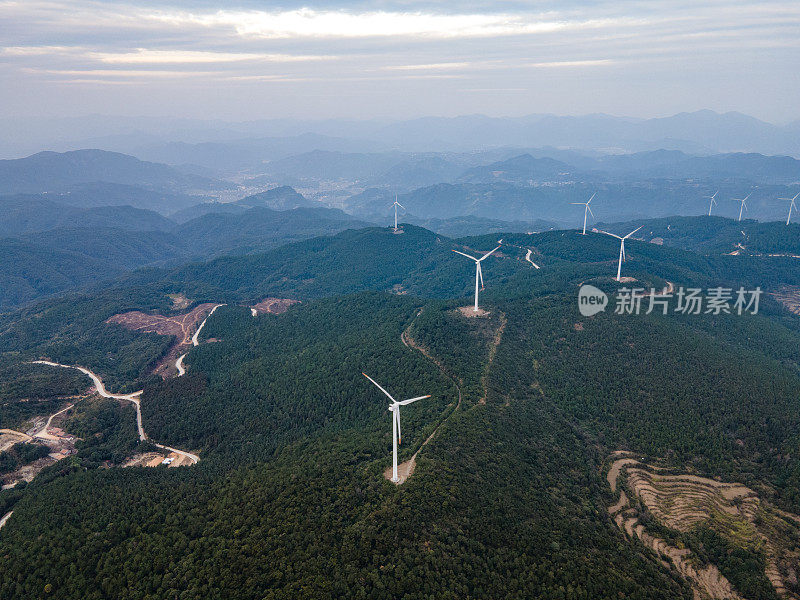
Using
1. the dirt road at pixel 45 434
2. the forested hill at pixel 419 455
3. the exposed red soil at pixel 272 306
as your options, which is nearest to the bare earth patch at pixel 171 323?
the forested hill at pixel 419 455

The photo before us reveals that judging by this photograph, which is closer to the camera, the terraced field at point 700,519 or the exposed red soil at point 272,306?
the terraced field at point 700,519

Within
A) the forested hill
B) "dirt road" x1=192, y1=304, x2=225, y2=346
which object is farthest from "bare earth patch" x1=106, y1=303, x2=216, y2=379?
the forested hill

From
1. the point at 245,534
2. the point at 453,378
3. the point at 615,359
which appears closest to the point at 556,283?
the point at 615,359

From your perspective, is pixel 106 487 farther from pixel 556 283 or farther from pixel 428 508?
pixel 556 283

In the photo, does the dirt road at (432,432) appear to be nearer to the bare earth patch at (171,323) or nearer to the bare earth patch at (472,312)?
the bare earth patch at (472,312)

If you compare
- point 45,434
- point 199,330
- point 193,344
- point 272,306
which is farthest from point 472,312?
point 45,434

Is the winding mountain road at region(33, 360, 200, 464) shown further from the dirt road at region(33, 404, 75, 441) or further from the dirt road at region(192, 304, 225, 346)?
the dirt road at region(192, 304, 225, 346)

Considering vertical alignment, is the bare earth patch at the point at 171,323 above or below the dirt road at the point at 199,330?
below
